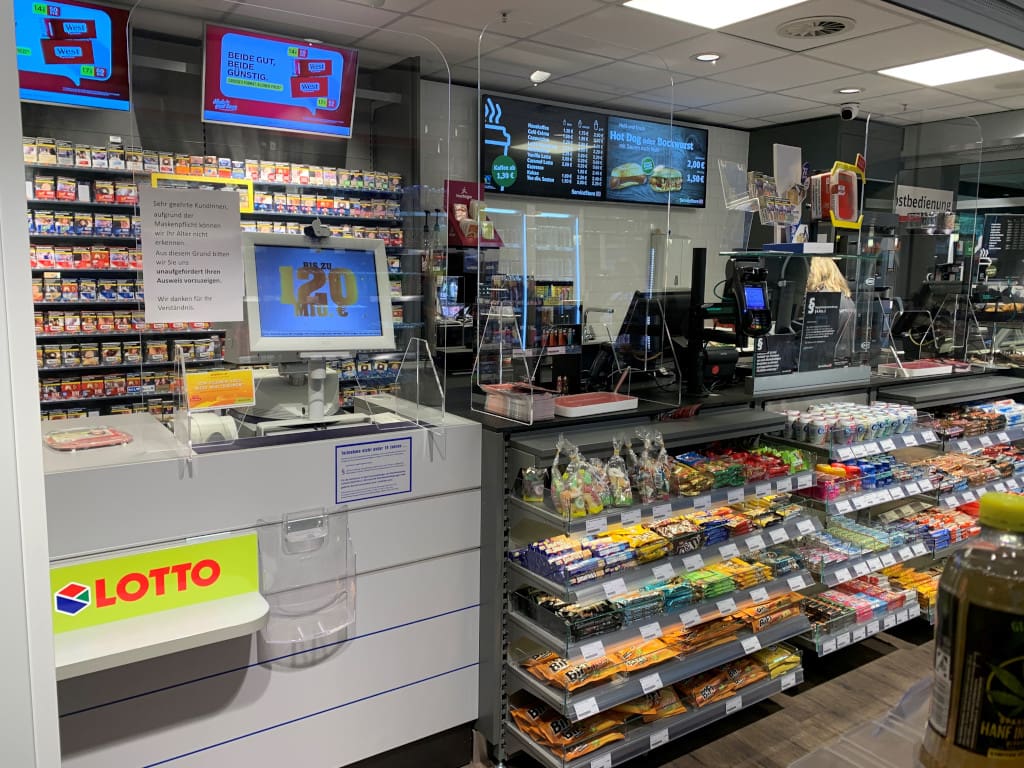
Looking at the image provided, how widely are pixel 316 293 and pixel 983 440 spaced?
12.3 ft

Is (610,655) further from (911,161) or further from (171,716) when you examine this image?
(911,161)

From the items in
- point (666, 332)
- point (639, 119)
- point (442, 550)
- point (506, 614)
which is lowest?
point (506, 614)

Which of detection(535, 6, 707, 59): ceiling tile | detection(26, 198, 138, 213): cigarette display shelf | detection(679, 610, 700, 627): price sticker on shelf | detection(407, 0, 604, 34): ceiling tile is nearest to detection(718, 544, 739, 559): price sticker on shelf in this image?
detection(679, 610, 700, 627): price sticker on shelf

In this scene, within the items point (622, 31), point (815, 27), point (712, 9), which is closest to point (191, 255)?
point (712, 9)

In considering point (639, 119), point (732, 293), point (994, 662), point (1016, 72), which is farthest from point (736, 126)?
point (994, 662)

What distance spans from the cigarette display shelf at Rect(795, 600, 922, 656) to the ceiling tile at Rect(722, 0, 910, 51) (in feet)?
10.9

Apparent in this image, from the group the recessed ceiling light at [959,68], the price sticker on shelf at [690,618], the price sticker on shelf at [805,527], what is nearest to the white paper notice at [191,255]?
the price sticker on shelf at [690,618]

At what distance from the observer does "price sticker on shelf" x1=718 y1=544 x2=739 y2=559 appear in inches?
117

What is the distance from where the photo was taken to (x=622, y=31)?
199 inches

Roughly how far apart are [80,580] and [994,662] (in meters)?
2.02

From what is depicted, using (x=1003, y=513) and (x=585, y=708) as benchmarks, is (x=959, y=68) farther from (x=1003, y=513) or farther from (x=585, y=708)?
(x=1003, y=513)

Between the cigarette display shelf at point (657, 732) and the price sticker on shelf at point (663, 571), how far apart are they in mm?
568

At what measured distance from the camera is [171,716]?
2229 millimetres

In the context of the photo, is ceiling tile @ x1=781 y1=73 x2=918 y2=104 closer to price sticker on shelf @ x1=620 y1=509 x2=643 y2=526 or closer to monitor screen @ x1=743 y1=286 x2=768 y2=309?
monitor screen @ x1=743 y1=286 x2=768 y2=309
